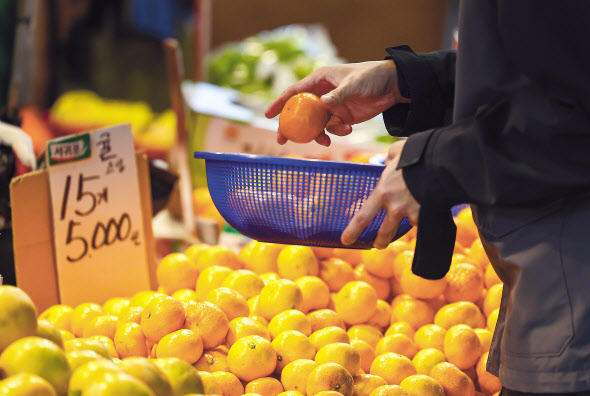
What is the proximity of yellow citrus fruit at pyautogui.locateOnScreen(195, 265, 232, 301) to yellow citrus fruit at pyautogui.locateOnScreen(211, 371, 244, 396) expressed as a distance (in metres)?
0.46

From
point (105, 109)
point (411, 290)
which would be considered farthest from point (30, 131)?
point (411, 290)

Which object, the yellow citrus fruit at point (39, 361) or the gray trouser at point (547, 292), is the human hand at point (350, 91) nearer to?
the gray trouser at point (547, 292)

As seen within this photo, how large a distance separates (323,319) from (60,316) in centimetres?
79

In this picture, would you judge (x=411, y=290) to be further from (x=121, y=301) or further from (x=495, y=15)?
(x=495, y=15)

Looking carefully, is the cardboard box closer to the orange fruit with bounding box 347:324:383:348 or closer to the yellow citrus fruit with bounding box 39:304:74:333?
the yellow citrus fruit with bounding box 39:304:74:333

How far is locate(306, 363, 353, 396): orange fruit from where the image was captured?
5.01 feet

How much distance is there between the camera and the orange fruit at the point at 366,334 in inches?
77.9

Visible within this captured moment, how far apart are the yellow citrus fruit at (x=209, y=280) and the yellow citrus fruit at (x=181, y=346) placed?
40cm

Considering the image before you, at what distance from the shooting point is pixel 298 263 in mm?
2154

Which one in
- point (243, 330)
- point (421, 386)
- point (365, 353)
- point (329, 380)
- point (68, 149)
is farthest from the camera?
point (68, 149)

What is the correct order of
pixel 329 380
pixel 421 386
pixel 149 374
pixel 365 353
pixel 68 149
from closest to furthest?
1. pixel 149 374
2. pixel 329 380
3. pixel 421 386
4. pixel 365 353
5. pixel 68 149

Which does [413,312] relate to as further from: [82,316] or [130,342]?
[82,316]

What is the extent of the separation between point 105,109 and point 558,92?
443cm

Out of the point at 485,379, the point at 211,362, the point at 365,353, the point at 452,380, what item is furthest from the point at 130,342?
the point at 485,379
